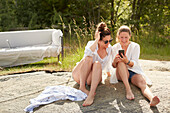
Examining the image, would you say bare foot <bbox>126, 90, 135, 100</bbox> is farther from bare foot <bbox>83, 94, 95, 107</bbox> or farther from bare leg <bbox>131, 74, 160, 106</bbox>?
bare foot <bbox>83, 94, 95, 107</bbox>

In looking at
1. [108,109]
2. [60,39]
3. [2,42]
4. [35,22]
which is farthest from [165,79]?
[35,22]

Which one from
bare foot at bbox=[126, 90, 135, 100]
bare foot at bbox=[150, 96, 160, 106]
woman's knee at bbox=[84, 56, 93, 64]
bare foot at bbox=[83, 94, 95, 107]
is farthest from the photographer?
woman's knee at bbox=[84, 56, 93, 64]

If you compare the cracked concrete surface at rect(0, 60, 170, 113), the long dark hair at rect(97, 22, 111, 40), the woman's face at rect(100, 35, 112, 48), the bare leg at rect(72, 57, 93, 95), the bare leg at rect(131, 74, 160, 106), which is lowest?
the cracked concrete surface at rect(0, 60, 170, 113)

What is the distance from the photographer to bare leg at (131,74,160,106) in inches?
86.6

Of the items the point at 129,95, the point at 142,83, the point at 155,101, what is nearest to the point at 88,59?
the point at 129,95

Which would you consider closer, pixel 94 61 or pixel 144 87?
pixel 144 87

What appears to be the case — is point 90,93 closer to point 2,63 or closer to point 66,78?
point 66,78

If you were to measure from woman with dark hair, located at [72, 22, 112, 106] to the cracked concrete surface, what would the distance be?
7.0 inches

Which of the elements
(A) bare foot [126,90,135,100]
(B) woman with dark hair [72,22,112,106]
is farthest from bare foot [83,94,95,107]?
(A) bare foot [126,90,135,100]

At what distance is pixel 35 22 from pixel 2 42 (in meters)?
4.16

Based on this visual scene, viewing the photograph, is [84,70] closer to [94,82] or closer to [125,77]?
[94,82]

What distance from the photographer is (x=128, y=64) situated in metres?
2.65

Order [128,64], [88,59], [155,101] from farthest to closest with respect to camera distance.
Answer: [128,64]
[88,59]
[155,101]

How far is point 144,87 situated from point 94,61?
737 millimetres
